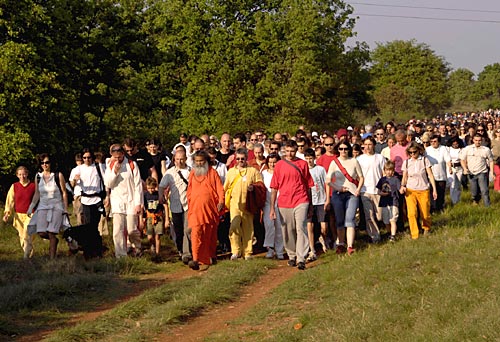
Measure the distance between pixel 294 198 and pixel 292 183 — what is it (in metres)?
0.24

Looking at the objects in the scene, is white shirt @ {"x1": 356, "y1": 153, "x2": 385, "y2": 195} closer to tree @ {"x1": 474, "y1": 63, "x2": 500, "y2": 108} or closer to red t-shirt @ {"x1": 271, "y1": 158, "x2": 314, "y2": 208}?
red t-shirt @ {"x1": 271, "y1": 158, "x2": 314, "y2": 208}

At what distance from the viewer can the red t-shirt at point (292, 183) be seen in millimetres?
12836

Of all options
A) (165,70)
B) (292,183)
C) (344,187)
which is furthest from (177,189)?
(165,70)

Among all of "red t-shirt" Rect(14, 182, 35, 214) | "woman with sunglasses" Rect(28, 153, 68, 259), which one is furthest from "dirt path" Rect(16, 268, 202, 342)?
"red t-shirt" Rect(14, 182, 35, 214)

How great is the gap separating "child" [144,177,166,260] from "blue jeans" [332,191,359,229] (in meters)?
3.05

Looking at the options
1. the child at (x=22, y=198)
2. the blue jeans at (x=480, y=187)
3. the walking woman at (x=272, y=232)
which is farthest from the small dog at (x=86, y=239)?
the blue jeans at (x=480, y=187)

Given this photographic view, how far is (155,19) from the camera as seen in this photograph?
48.7 meters

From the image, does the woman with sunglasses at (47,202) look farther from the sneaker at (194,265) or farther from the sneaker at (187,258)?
the sneaker at (194,265)

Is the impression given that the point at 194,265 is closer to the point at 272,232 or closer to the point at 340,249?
the point at 272,232

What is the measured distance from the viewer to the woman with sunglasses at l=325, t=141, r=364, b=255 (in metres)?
13.8

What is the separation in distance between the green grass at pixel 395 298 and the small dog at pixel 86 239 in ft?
13.3

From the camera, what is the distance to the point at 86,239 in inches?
566

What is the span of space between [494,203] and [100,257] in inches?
362

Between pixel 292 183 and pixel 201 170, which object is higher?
pixel 201 170
